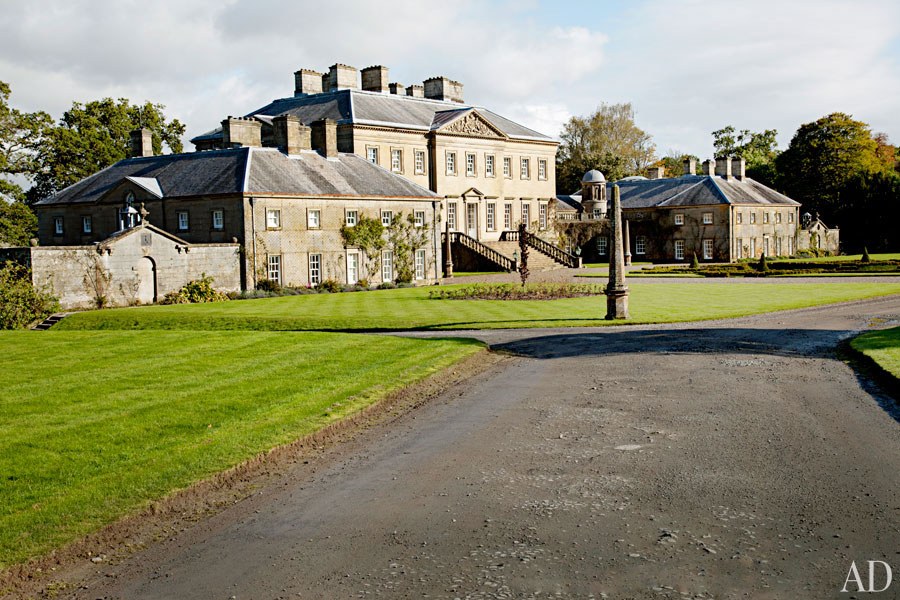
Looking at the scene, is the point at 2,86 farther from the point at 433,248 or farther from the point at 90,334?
the point at 90,334

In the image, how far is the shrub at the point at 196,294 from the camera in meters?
41.0

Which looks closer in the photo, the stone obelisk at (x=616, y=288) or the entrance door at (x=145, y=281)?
the stone obelisk at (x=616, y=288)

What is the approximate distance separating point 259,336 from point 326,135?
3254cm

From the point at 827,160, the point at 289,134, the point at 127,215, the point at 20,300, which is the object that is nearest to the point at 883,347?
the point at 20,300

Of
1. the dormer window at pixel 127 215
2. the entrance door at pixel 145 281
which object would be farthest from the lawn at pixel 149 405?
the dormer window at pixel 127 215

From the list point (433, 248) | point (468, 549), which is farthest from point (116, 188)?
point (468, 549)

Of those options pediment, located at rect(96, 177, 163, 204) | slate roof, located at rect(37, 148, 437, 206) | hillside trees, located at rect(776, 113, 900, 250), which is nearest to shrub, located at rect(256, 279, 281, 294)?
slate roof, located at rect(37, 148, 437, 206)

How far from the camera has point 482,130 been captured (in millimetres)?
69812

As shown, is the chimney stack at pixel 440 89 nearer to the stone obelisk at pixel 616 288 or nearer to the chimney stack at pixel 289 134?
the chimney stack at pixel 289 134

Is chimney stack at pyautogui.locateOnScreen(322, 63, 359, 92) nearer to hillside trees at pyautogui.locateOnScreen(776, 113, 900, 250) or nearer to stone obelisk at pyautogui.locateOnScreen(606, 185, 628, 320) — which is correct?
stone obelisk at pyautogui.locateOnScreen(606, 185, 628, 320)

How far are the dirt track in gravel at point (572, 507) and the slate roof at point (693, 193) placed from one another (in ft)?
217

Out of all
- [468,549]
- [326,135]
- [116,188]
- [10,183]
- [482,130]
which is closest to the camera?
A: [468,549]

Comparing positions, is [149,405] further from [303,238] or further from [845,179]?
[845,179]

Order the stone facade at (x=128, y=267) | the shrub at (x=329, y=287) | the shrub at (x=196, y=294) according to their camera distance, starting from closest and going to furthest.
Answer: the stone facade at (x=128, y=267) < the shrub at (x=196, y=294) < the shrub at (x=329, y=287)
